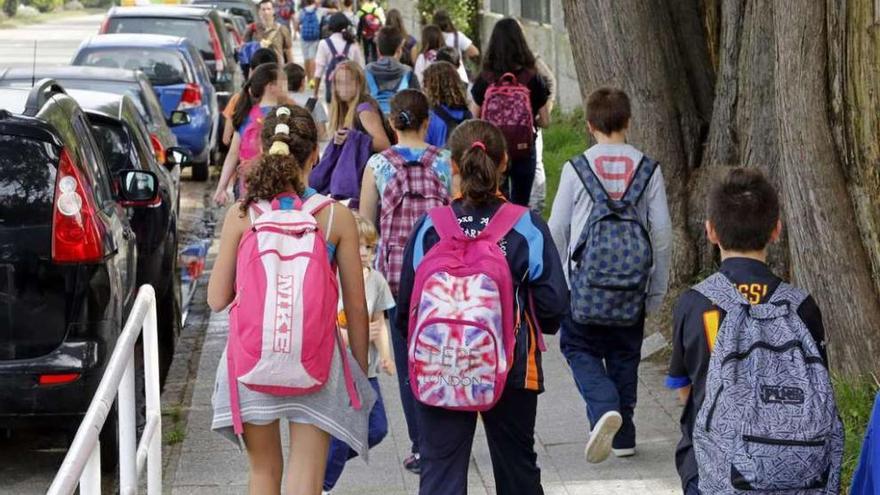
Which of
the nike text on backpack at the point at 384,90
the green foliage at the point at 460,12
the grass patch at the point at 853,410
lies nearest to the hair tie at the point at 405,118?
the grass patch at the point at 853,410

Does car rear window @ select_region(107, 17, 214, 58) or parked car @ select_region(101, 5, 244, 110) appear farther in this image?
car rear window @ select_region(107, 17, 214, 58)

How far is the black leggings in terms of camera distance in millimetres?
11320

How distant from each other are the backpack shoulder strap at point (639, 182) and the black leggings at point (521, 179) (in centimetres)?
443

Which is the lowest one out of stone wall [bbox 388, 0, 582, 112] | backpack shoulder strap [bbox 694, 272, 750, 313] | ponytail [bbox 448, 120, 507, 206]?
stone wall [bbox 388, 0, 582, 112]

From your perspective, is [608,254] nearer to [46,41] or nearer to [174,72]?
[174,72]

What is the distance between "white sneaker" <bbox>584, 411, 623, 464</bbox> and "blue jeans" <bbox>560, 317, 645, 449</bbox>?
198 mm

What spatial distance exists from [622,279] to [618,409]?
57 cm

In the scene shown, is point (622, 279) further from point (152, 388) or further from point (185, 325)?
point (185, 325)

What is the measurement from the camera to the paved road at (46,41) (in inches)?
1395

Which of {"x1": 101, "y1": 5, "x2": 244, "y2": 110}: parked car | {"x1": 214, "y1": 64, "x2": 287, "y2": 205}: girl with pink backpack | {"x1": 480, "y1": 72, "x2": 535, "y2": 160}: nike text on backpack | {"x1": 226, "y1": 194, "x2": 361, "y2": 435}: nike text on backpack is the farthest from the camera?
{"x1": 101, "y1": 5, "x2": 244, "y2": 110}: parked car

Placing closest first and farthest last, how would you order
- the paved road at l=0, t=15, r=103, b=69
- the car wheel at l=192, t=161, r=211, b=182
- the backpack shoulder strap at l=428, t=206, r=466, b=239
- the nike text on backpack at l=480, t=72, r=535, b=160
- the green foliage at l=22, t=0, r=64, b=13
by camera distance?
the backpack shoulder strap at l=428, t=206, r=466, b=239 → the nike text on backpack at l=480, t=72, r=535, b=160 → the car wheel at l=192, t=161, r=211, b=182 → the paved road at l=0, t=15, r=103, b=69 → the green foliage at l=22, t=0, r=64, b=13

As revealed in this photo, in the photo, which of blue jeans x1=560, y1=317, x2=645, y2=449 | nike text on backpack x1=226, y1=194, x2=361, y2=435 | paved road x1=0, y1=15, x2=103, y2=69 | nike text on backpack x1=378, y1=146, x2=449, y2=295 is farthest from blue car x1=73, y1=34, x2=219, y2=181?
nike text on backpack x1=226, y1=194, x2=361, y2=435

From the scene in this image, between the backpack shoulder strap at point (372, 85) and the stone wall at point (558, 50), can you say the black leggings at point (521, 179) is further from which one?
the stone wall at point (558, 50)

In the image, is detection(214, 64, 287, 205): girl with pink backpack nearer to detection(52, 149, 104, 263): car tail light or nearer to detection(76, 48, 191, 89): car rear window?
detection(52, 149, 104, 263): car tail light
